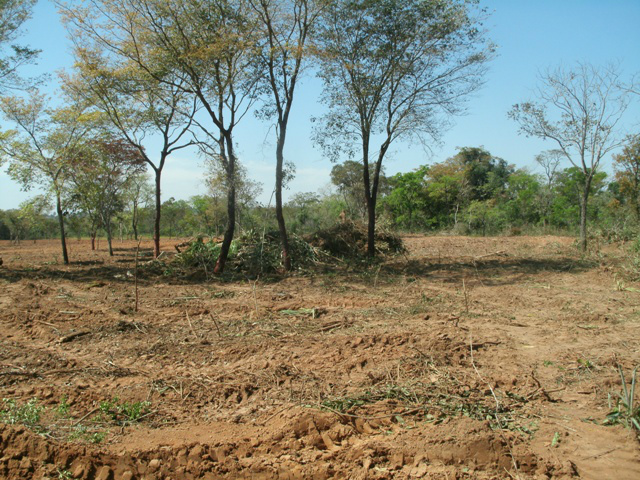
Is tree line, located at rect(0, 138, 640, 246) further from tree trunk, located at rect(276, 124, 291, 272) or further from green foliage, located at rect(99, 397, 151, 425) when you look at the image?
green foliage, located at rect(99, 397, 151, 425)

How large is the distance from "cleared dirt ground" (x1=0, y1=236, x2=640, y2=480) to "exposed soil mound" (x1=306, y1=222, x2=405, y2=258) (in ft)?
18.0

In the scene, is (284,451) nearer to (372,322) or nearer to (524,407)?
(524,407)

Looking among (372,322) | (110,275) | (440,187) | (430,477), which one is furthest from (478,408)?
(440,187)

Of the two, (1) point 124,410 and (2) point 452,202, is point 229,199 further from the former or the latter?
→ (2) point 452,202

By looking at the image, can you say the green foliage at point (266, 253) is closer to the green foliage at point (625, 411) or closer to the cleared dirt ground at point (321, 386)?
the cleared dirt ground at point (321, 386)

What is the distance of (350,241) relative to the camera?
14.6 m

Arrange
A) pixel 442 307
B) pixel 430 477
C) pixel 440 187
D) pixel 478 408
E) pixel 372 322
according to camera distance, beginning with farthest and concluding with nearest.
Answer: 1. pixel 440 187
2. pixel 442 307
3. pixel 372 322
4. pixel 478 408
5. pixel 430 477

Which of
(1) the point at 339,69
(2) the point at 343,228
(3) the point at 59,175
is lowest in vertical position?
(2) the point at 343,228

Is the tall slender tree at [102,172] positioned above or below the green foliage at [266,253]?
above

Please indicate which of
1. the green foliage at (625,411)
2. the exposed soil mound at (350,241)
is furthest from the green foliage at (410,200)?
the green foliage at (625,411)

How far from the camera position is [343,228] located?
1471 cm

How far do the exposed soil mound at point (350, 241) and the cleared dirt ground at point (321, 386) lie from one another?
5.50 m

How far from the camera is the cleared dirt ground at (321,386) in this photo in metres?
3.10

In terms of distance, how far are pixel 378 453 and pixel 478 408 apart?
3.32ft
